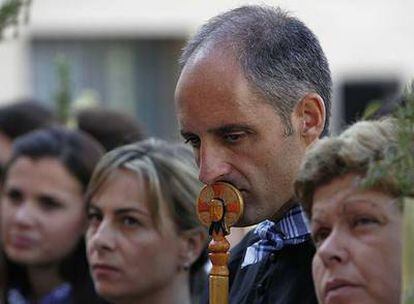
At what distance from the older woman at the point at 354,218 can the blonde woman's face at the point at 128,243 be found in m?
1.65

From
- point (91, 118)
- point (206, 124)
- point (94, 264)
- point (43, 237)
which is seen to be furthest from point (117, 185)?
point (91, 118)

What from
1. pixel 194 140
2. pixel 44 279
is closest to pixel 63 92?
pixel 44 279

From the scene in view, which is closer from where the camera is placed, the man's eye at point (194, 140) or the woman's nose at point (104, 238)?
the man's eye at point (194, 140)

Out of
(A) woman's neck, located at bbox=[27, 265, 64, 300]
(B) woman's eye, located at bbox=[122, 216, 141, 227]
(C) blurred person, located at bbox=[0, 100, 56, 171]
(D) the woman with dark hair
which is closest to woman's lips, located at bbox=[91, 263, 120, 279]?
(B) woman's eye, located at bbox=[122, 216, 141, 227]

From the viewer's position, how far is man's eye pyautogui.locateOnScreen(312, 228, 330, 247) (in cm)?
313

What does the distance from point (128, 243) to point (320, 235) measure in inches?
68.3

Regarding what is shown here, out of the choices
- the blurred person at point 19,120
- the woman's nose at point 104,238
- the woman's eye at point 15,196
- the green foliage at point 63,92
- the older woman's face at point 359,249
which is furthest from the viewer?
the blurred person at point 19,120

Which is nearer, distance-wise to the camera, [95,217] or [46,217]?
[95,217]

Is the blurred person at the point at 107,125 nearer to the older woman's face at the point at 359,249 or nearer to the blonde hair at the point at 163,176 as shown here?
the blonde hair at the point at 163,176

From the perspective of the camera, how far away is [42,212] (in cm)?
593

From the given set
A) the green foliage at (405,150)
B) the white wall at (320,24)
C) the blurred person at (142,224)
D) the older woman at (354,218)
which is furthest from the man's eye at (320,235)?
the white wall at (320,24)

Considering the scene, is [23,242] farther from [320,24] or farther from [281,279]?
[320,24]

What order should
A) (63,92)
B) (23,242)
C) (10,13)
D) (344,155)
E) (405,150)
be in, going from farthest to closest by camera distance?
(63,92)
(23,242)
(10,13)
(344,155)
(405,150)

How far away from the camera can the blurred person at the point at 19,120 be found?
711cm
